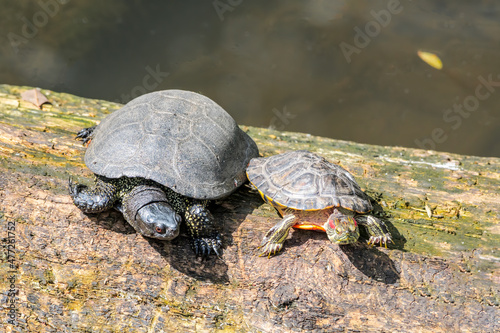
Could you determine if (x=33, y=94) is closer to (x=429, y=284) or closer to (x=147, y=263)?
(x=147, y=263)

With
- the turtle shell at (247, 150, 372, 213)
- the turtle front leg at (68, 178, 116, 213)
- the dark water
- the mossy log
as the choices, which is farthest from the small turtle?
the dark water

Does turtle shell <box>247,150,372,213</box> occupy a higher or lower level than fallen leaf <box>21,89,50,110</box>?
higher

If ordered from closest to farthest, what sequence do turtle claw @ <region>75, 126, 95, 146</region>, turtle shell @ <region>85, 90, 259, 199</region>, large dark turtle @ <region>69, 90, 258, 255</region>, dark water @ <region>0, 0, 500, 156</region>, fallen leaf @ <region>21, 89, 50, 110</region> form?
large dark turtle @ <region>69, 90, 258, 255</region> < turtle shell @ <region>85, 90, 259, 199</region> < turtle claw @ <region>75, 126, 95, 146</region> < fallen leaf @ <region>21, 89, 50, 110</region> < dark water @ <region>0, 0, 500, 156</region>

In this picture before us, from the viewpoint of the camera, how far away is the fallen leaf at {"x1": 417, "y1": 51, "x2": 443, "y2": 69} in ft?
35.2

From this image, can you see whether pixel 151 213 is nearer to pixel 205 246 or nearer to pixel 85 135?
pixel 205 246

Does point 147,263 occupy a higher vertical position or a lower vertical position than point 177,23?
higher

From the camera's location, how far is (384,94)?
1016cm

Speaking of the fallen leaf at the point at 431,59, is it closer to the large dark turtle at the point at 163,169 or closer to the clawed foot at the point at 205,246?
the large dark turtle at the point at 163,169

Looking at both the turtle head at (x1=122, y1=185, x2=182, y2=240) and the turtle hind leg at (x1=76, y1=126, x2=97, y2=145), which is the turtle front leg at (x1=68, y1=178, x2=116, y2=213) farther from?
the turtle hind leg at (x1=76, y1=126, x2=97, y2=145)

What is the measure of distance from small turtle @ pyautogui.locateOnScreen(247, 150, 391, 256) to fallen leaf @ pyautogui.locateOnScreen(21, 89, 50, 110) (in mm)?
3703

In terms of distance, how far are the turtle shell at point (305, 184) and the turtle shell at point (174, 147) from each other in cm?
36

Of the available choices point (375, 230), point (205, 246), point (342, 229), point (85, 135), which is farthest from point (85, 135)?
point (375, 230)

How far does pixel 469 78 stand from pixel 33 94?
9.86 meters

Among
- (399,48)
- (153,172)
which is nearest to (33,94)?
(153,172)
